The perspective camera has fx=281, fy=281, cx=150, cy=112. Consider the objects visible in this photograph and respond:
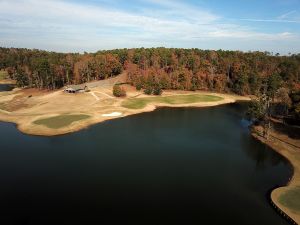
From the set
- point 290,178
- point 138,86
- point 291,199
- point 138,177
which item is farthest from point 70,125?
point 138,86

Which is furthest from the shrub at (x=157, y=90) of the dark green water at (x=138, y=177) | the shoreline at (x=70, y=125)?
the dark green water at (x=138, y=177)

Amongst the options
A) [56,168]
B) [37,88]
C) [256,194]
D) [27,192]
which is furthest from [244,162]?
[37,88]

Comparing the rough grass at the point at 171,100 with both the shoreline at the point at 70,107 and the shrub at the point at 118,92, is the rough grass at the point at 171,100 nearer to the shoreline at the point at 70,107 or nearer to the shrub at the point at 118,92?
the shoreline at the point at 70,107

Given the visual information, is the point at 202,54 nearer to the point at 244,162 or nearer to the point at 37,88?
the point at 37,88

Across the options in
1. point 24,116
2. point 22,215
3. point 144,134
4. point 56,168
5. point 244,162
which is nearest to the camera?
point 22,215

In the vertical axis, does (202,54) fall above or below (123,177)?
above

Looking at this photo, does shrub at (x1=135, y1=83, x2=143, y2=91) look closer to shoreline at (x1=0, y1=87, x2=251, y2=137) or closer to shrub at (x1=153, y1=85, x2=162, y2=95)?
shoreline at (x1=0, y1=87, x2=251, y2=137)
